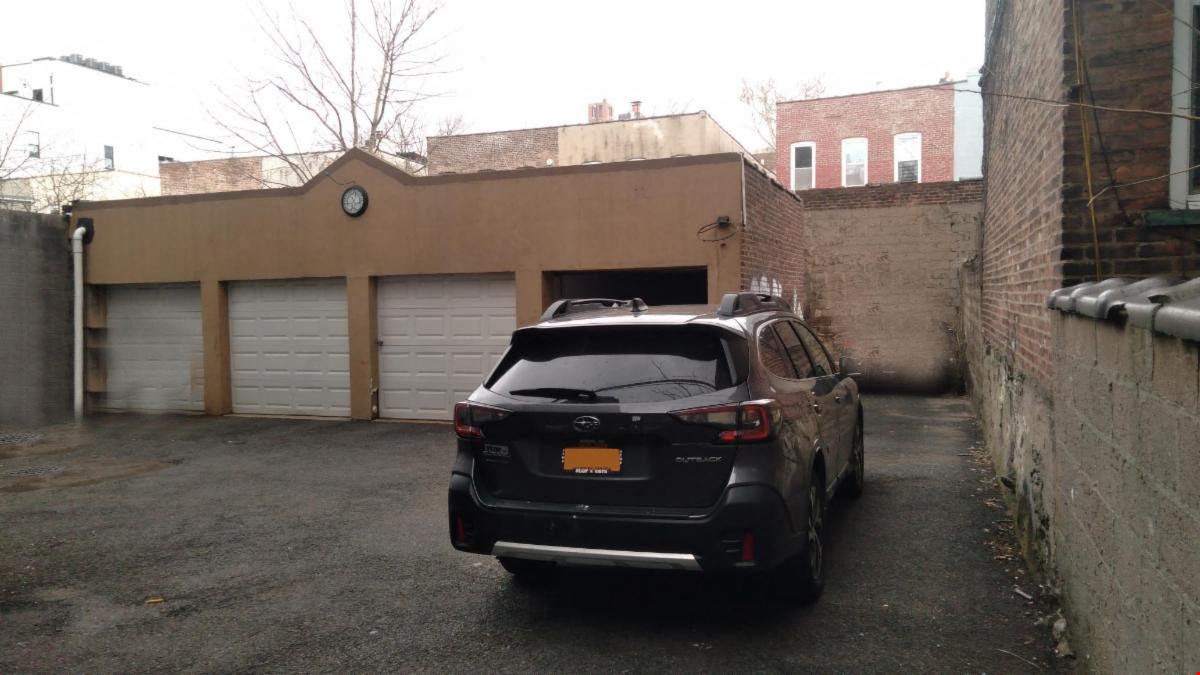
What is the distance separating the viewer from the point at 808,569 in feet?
15.0

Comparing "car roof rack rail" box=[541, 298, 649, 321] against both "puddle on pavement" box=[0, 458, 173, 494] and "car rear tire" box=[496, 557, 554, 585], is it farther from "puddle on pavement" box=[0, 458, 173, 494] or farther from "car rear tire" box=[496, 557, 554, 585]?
"puddle on pavement" box=[0, 458, 173, 494]

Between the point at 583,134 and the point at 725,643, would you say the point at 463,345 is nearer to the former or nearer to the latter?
the point at 725,643

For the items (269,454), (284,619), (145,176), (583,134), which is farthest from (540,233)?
(145,176)

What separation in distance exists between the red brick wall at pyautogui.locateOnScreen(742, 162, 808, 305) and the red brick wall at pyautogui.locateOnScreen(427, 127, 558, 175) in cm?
1657

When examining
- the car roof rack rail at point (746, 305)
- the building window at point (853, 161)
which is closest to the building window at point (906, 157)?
the building window at point (853, 161)

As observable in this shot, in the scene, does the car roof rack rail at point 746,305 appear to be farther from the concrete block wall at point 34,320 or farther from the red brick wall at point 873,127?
the red brick wall at point 873,127

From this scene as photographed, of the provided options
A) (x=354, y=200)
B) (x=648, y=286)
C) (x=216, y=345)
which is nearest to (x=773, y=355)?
(x=648, y=286)

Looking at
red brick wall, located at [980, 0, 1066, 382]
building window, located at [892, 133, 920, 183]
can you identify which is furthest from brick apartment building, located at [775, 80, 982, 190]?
red brick wall, located at [980, 0, 1066, 382]

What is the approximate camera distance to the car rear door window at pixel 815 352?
6.03 meters

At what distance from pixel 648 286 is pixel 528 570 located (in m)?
8.93

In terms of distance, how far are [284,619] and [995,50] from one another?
8.95 m

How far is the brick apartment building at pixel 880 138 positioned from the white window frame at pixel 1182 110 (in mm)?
24128

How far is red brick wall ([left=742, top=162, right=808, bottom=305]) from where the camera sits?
11.2m

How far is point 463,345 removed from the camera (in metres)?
12.2
